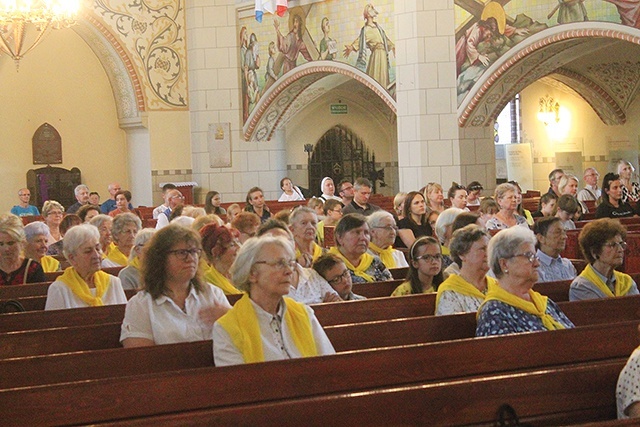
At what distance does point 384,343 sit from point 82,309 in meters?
1.71

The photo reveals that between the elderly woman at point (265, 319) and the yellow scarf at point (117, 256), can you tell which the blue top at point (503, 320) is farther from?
the yellow scarf at point (117, 256)

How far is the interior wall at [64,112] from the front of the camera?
61.6ft

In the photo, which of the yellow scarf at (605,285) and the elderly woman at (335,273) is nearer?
the yellow scarf at (605,285)

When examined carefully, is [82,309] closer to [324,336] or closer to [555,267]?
[324,336]

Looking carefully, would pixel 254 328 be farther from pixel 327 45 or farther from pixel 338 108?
pixel 338 108

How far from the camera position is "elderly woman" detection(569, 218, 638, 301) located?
18.2 feet

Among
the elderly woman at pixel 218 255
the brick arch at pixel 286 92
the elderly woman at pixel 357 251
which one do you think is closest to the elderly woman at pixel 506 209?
the elderly woman at pixel 357 251

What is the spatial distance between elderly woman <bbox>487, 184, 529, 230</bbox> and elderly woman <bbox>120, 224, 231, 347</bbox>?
15.9 feet

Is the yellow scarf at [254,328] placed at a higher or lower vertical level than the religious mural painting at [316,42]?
lower

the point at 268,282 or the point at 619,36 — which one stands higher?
the point at 619,36

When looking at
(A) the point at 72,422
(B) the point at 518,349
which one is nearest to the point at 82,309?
(A) the point at 72,422

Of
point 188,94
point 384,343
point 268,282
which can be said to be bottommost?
point 384,343

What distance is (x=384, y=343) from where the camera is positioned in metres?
4.91

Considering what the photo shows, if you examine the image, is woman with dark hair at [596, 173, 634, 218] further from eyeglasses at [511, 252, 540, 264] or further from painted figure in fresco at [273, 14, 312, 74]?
painted figure in fresco at [273, 14, 312, 74]
